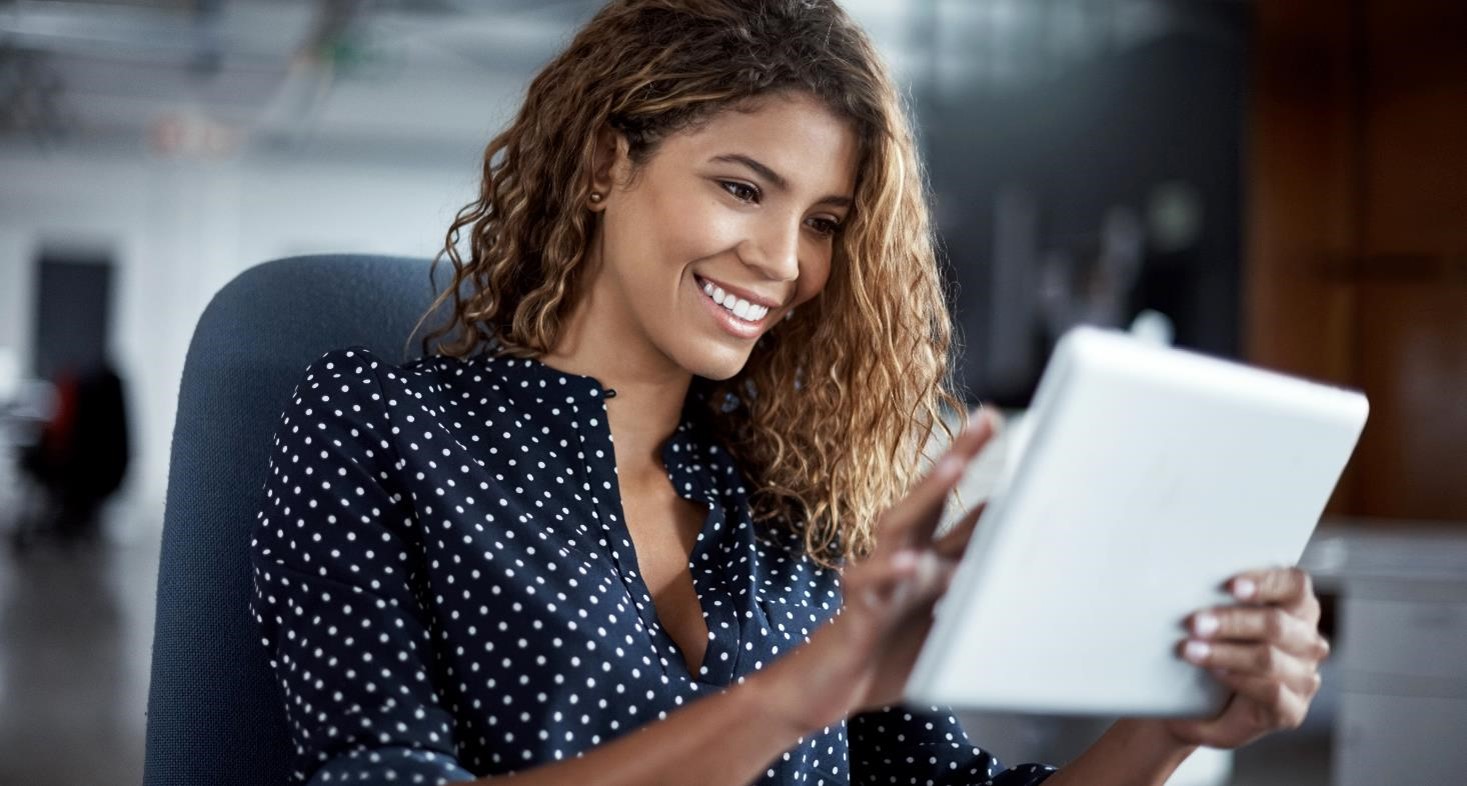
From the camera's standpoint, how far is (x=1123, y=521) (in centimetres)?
77

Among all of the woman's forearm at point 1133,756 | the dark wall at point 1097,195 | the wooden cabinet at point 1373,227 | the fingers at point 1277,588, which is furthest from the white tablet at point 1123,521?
the dark wall at point 1097,195

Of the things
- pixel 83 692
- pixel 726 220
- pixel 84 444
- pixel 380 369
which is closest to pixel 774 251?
pixel 726 220

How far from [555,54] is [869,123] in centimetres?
35

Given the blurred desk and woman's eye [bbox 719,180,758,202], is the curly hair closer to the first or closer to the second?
woman's eye [bbox 719,180,758,202]

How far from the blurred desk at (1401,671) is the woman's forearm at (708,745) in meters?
1.97

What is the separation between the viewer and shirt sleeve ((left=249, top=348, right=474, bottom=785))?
959mm

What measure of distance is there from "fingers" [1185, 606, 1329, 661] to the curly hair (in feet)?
1.53

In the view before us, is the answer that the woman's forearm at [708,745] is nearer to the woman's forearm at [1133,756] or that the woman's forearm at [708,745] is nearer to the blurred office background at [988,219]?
the woman's forearm at [1133,756]

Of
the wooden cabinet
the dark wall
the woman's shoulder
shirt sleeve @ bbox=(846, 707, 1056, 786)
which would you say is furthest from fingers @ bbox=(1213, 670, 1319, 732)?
the dark wall

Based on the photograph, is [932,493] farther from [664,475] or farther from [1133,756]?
[664,475]

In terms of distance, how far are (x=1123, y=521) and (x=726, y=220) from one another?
535 millimetres

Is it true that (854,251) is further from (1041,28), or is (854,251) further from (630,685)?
(1041,28)

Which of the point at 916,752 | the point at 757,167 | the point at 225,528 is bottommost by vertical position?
the point at 916,752

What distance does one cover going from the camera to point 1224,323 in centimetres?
566
